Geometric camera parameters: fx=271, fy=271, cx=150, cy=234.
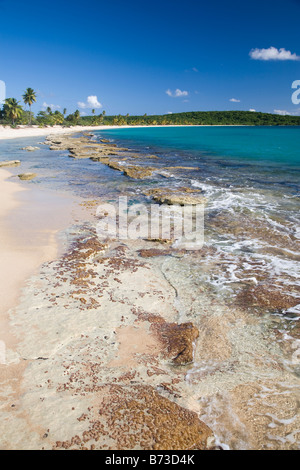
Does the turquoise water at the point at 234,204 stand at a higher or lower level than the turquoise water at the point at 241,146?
lower

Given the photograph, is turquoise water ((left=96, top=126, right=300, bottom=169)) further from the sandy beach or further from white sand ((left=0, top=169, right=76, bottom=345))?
the sandy beach

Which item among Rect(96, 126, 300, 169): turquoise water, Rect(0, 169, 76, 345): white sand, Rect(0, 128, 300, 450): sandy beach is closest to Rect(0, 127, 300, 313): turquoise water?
Rect(0, 128, 300, 450): sandy beach

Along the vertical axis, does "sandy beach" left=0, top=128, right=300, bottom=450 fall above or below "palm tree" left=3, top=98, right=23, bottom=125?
below

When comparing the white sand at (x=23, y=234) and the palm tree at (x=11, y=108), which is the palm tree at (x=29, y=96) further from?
the white sand at (x=23, y=234)

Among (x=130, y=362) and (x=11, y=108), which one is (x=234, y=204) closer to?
(x=130, y=362)

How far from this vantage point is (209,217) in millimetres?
13953

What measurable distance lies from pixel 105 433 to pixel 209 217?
37.9 ft

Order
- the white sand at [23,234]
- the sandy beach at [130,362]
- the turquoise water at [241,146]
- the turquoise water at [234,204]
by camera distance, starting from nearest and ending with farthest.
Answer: the sandy beach at [130,362]
the white sand at [23,234]
the turquoise water at [234,204]
the turquoise water at [241,146]

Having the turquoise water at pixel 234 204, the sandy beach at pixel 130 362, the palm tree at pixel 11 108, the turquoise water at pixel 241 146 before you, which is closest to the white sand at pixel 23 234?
the sandy beach at pixel 130 362

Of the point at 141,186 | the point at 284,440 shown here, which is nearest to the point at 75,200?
the point at 141,186

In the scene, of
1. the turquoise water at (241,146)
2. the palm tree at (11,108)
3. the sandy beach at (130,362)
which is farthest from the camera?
the palm tree at (11,108)

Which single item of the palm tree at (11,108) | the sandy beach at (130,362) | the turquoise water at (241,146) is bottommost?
the sandy beach at (130,362)

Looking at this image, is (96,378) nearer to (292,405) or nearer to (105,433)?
(105,433)

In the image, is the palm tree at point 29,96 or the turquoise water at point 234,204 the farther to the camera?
the palm tree at point 29,96
